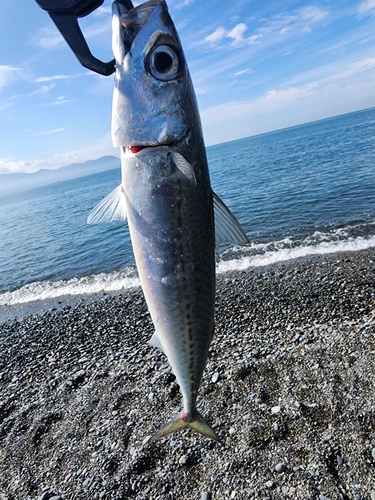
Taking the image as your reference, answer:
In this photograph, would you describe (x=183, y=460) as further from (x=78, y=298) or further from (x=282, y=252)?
(x=282, y=252)

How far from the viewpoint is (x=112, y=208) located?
8.29ft

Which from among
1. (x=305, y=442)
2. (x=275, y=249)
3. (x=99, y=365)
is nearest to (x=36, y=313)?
(x=99, y=365)

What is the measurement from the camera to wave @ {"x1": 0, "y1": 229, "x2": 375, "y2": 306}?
14.5 metres

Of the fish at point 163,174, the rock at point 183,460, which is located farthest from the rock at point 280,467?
the fish at point 163,174

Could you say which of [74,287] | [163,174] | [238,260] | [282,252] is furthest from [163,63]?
[74,287]

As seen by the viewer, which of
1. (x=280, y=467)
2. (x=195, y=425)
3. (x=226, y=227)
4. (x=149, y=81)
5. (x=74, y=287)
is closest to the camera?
(x=149, y=81)

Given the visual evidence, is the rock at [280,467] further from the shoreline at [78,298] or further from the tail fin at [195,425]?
the shoreline at [78,298]

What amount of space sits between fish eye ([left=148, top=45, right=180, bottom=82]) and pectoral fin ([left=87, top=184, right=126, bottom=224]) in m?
0.81

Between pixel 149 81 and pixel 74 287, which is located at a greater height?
pixel 149 81

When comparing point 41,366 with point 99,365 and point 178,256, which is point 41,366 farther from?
point 178,256

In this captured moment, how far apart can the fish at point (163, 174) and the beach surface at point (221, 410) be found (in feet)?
11.8

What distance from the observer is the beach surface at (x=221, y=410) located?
15.8 feet

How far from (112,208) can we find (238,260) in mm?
12947

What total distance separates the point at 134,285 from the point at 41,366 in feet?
21.1
